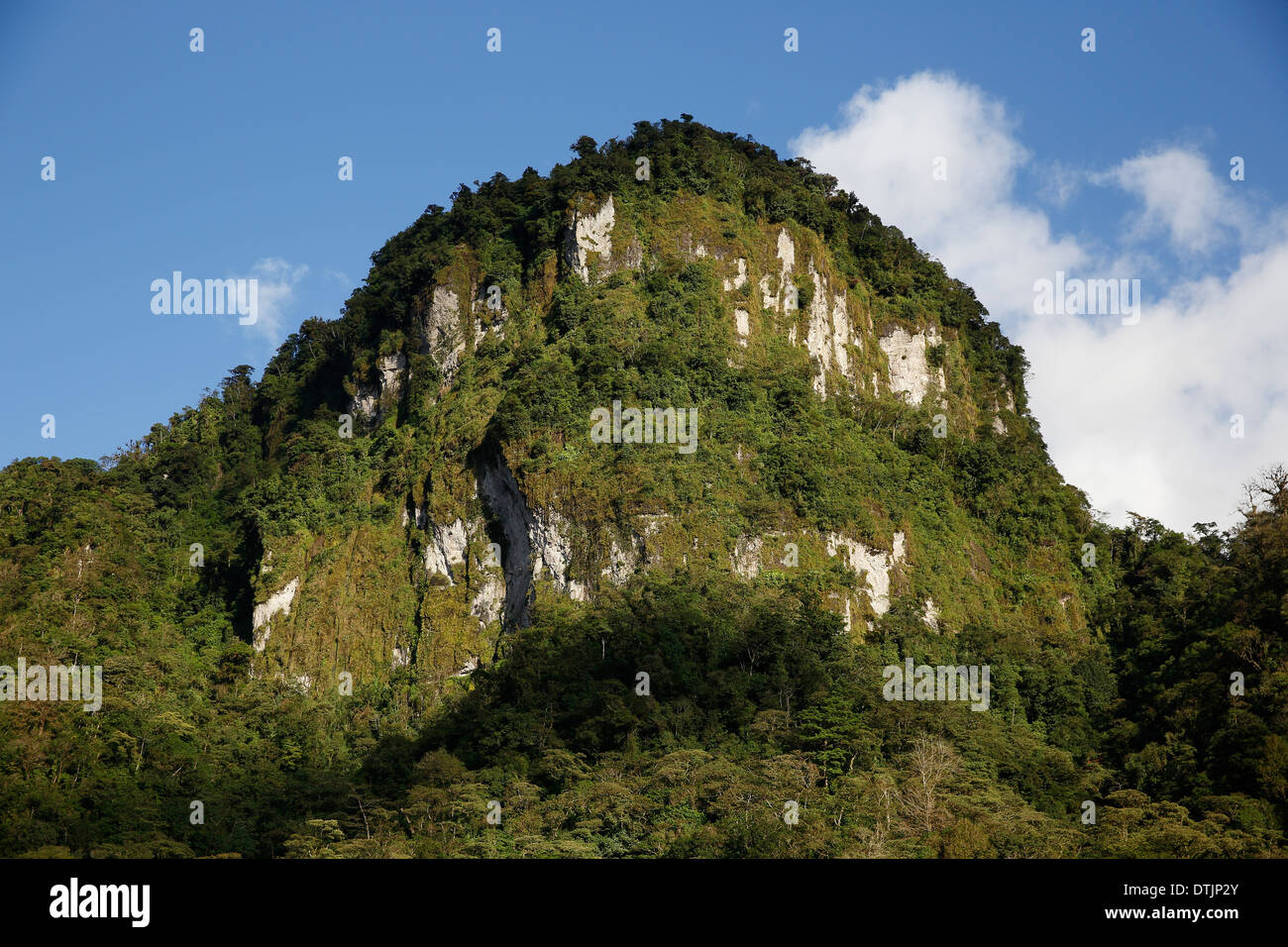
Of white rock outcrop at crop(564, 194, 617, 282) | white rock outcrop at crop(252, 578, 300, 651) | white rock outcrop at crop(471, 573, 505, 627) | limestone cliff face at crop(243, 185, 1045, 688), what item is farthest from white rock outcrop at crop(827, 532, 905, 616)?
white rock outcrop at crop(252, 578, 300, 651)

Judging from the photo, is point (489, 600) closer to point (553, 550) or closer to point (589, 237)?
point (553, 550)

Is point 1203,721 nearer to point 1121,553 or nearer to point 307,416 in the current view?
point 1121,553

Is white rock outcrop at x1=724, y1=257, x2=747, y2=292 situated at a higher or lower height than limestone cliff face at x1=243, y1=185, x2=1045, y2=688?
higher

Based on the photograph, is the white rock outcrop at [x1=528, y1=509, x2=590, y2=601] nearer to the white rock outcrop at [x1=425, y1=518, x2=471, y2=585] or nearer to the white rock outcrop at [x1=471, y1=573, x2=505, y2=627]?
the white rock outcrop at [x1=471, y1=573, x2=505, y2=627]

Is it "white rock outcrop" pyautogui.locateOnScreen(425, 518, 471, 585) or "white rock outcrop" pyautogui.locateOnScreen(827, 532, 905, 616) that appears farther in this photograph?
"white rock outcrop" pyautogui.locateOnScreen(425, 518, 471, 585)

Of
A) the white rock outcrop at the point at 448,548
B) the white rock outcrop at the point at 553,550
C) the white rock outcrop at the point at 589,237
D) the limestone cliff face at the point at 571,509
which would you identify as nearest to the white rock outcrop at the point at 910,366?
the limestone cliff face at the point at 571,509

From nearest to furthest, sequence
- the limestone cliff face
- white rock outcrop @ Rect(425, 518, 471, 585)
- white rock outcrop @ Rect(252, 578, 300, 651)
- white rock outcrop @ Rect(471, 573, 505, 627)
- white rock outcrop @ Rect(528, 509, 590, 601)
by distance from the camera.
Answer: white rock outcrop @ Rect(528, 509, 590, 601) → the limestone cliff face → white rock outcrop @ Rect(471, 573, 505, 627) → white rock outcrop @ Rect(425, 518, 471, 585) → white rock outcrop @ Rect(252, 578, 300, 651)

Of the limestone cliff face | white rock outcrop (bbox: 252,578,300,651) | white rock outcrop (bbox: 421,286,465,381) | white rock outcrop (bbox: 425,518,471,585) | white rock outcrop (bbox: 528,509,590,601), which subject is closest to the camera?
white rock outcrop (bbox: 528,509,590,601)
